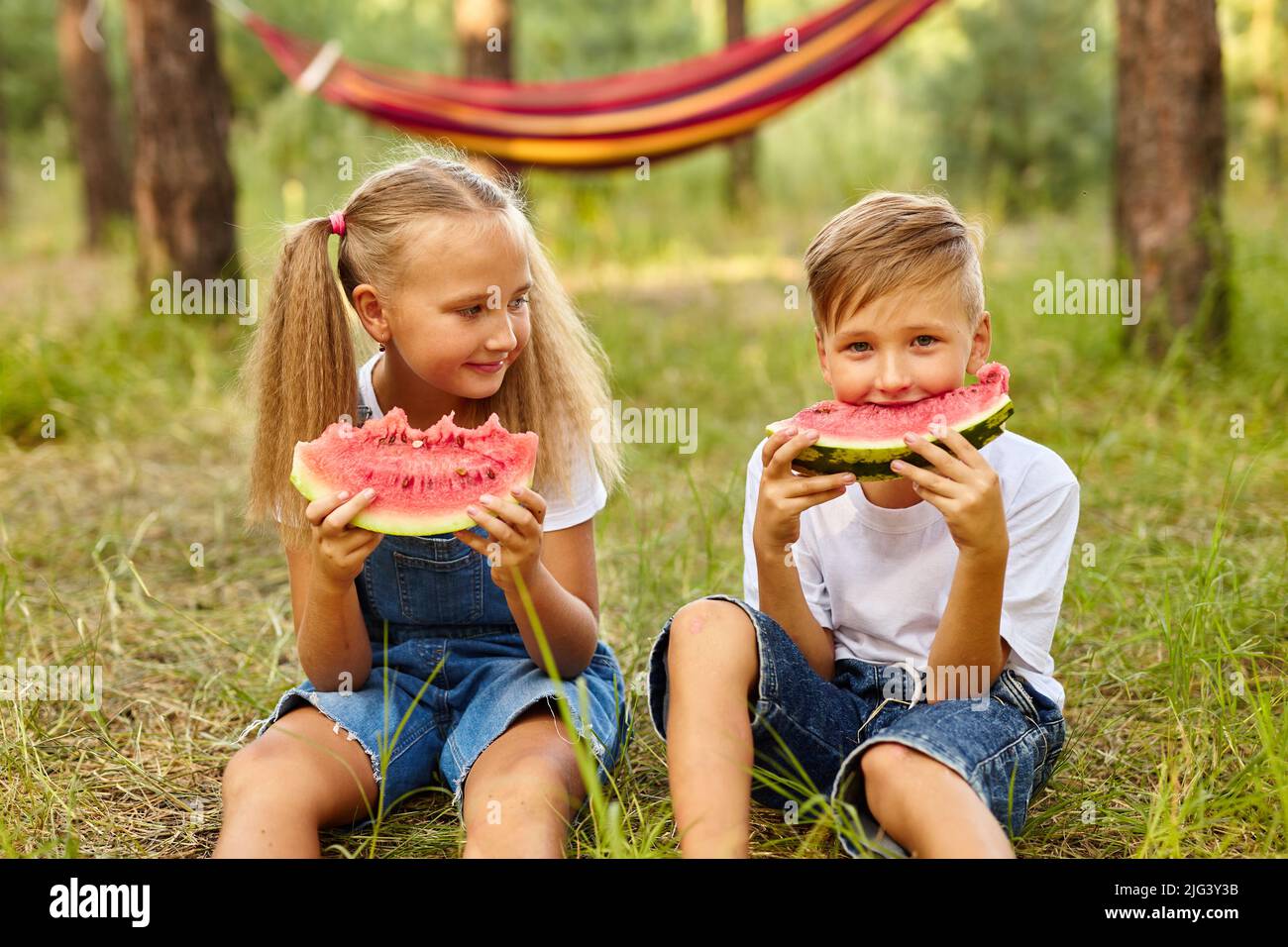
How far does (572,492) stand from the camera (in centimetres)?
252

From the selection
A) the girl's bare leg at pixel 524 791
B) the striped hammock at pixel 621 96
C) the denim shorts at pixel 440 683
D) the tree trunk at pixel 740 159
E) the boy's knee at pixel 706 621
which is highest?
the tree trunk at pixel 740 159

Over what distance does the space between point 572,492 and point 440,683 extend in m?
0.49

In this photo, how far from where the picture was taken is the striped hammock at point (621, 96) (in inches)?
236

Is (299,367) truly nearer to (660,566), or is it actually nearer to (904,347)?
(904,347)

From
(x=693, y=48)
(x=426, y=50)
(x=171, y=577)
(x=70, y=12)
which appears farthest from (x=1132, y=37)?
(x=426, y=50)

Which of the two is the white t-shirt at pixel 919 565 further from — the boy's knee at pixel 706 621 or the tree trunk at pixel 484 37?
the tree trunk at pixel 484 37

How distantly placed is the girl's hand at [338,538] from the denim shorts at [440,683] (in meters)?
0.26

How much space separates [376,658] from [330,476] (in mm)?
532

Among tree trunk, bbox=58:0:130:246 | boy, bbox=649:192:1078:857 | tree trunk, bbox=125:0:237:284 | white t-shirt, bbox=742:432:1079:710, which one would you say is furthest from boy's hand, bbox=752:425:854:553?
tree trunk, bbox=58:0:130:246

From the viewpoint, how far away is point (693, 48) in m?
16.1

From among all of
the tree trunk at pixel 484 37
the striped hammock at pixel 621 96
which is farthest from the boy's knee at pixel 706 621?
the tree trunk at pixel 484 37

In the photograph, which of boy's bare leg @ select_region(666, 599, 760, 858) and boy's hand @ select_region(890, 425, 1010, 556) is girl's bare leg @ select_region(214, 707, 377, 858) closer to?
boy's bare leg @ select_region(666, 599, 760, 858)

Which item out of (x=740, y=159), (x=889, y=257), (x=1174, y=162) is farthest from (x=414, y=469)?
(x=740, y=159)
